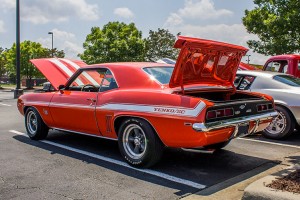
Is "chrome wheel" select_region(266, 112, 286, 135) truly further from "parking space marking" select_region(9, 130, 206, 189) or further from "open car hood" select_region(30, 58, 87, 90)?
"open car hood" select_region(30, 58, 87, 90)

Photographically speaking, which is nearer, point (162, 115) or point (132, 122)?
Result: point (162, 115)

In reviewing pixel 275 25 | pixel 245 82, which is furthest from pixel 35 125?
pixel 275 25

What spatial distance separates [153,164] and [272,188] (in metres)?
1.78

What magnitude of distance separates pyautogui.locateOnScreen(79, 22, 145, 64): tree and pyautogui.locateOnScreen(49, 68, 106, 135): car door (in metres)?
33.7

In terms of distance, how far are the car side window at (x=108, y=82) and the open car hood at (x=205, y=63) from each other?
3.58 ft

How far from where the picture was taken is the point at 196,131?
4.07 metres

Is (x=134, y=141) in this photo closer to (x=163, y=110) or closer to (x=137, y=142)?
(x=137, y=142)

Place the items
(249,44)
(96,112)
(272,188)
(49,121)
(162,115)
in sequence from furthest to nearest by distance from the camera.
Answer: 1. (249,44)
2. (49,121)
3. (96,112)
4. (162,115)
5. (272,188)

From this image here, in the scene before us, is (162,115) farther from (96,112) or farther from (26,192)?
(26,192)

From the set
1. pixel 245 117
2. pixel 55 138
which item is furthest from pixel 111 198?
pixel 55 138

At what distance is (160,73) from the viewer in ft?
17.2

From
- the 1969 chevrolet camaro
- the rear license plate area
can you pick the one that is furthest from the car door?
the rear license plate area

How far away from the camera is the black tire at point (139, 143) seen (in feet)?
15.0

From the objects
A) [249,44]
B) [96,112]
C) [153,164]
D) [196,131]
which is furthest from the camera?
[249,44]
